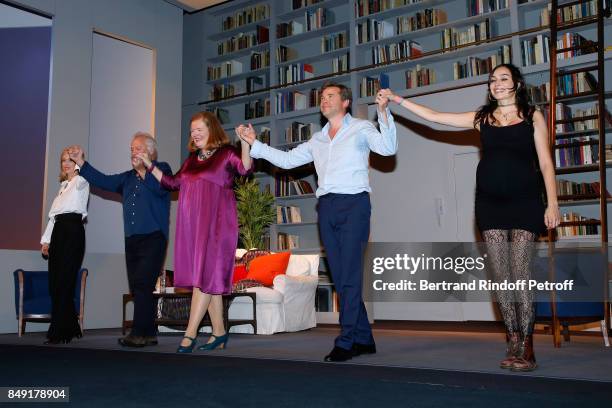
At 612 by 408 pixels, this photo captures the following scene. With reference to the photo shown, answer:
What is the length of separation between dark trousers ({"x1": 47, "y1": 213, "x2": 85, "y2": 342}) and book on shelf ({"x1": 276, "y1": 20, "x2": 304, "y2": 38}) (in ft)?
14.8

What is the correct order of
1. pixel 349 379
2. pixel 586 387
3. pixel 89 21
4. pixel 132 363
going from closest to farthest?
pixel 586 387 → pixel 349 379 → pixel 132 363 → pixel 89 21

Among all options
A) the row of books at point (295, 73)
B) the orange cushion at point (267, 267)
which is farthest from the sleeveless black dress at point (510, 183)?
the row of books at point (295, 73)

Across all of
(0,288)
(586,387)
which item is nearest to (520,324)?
(586,387)

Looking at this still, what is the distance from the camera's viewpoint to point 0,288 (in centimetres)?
579

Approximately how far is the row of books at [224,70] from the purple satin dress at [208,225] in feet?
17.4

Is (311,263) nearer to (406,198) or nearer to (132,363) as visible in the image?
(406,198)

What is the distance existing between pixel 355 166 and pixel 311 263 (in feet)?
10.6

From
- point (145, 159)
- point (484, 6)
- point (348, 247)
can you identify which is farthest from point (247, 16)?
point (348, 247)

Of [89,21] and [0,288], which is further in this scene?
[89,21]

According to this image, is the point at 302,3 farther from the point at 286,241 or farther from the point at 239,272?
the point at 239,272

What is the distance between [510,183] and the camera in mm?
2793

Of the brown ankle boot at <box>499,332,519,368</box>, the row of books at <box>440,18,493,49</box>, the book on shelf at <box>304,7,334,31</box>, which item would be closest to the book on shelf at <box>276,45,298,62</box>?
the book on shelf at <box>304,7,334,31</box>

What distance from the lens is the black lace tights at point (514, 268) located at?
9.07 feet

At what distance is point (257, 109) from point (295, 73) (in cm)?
76
